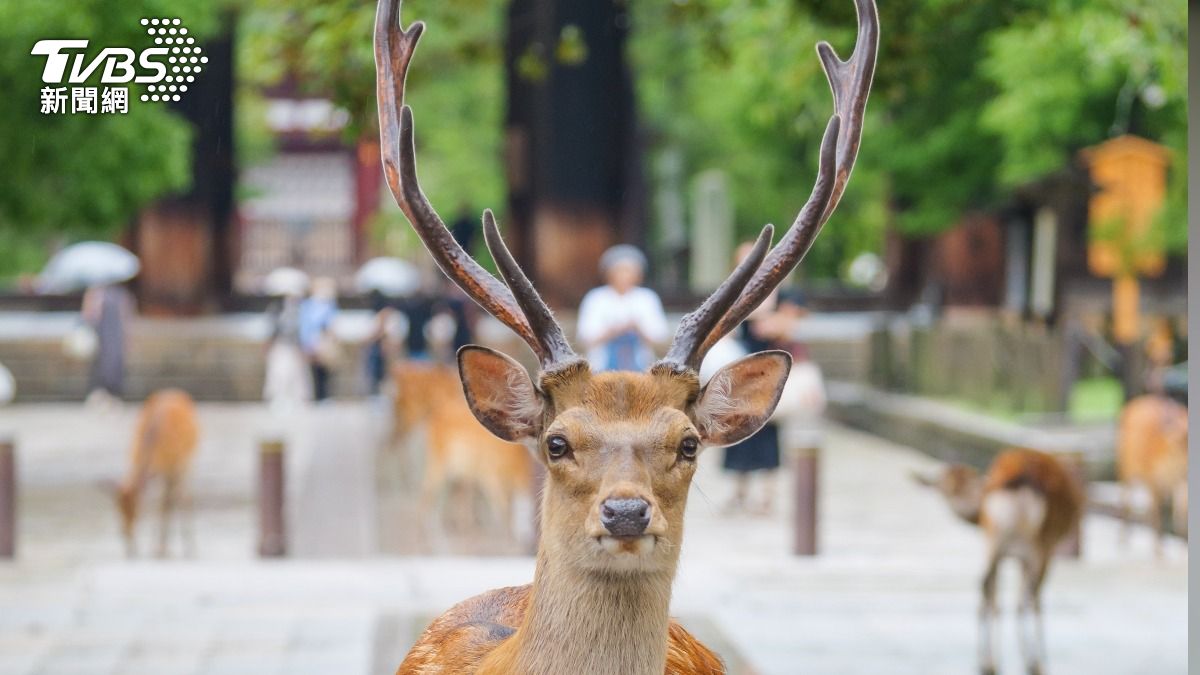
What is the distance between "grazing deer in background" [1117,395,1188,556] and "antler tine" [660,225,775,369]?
7651mm

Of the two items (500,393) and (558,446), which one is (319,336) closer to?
(500,393)

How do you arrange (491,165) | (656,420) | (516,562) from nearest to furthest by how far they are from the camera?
1. (656,420)
2. (516,562)
3. (491,165)

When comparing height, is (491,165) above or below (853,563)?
above

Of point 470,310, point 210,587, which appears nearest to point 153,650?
point 210,587

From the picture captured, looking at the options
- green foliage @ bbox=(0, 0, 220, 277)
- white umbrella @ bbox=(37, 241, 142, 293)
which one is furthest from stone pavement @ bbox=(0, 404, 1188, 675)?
white umbrella @ bbox=(37, 241, 142, 293)

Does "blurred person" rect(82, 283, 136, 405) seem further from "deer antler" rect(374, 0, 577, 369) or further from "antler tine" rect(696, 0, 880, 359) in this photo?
"antler tine" rect(696, 0, 880, 359)

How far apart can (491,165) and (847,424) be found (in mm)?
11829

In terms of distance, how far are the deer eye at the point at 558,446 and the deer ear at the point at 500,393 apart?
0.49 feet

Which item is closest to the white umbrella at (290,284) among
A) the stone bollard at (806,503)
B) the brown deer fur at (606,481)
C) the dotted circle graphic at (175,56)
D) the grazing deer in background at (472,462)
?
the grazing deer in background at (472,462)

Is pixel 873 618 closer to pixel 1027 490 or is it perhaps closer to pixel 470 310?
pixel 1027 490

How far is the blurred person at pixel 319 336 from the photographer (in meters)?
19.7

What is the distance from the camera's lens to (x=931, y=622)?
343 inches

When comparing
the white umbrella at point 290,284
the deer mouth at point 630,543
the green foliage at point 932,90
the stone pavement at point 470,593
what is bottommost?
the stone pavement at point 470,593

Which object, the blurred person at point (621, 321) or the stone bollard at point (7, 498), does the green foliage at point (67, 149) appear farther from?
the blurred person at point (621, 321)
